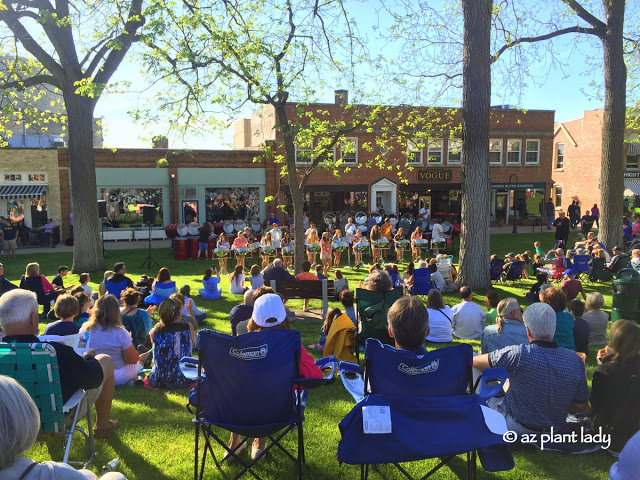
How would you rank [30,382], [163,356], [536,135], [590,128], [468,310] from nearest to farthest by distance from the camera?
[30,382] < [163,356] < [468,310] < [536,135] < [590,128]

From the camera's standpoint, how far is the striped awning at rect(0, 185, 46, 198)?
24.2 meters

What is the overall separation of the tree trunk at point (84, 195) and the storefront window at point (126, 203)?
1038cm

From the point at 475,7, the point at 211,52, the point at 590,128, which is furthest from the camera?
the point at 590,128

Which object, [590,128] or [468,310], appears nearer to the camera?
[468,310]

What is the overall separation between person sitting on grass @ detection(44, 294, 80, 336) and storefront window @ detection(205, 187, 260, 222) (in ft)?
73.3

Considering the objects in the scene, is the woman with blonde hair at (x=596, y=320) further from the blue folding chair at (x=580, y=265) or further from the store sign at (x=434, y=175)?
the store sign at (x=434, y=175)

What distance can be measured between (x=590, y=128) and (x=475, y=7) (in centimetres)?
3231

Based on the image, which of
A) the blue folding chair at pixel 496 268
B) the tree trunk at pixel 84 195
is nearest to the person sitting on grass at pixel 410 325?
the blue folding chair at pixel 496 268

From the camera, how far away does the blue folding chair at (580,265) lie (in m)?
13.4

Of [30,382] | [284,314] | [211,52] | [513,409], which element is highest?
[211,52]

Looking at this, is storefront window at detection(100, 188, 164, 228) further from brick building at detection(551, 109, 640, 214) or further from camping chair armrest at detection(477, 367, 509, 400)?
brick building at detection(551, 109, 640, 214)

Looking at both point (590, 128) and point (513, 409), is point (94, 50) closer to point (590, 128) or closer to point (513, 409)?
point (513, 409)

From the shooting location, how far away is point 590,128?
38.5 meters

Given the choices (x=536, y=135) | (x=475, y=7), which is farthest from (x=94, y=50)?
(x=536, y=135)
